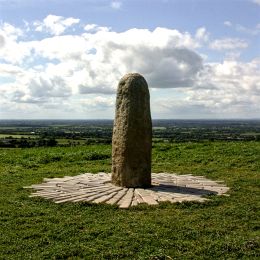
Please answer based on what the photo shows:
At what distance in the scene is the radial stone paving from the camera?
36.1 ft

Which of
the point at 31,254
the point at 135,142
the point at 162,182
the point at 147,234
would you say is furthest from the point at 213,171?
the point at 31,254

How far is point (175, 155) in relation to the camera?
68.7 feet

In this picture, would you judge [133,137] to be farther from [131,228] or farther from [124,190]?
[131,228]

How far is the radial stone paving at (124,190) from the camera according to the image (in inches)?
434

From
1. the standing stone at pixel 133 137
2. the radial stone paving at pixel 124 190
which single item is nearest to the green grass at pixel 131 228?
the radial stone paving at pixel 124 190

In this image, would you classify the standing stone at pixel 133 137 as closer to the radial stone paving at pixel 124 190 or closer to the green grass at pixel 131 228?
the radial stone paving at pixel 124 190

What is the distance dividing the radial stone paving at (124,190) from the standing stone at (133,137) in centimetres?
39

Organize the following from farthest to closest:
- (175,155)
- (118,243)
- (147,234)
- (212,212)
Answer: (175,155), (212,212), (147,234), (118,243)

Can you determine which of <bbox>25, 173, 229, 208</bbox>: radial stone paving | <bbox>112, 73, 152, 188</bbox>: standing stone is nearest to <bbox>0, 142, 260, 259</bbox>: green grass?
<bbox>25, 173, 229, 208</bbox>: radial stone paving

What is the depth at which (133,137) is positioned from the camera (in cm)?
1280

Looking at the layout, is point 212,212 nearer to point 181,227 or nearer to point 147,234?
point 181,227

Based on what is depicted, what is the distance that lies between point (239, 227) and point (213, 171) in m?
8.12

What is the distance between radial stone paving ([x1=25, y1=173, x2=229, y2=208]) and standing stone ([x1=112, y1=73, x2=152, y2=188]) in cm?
39

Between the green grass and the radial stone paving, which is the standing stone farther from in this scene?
the green grass
